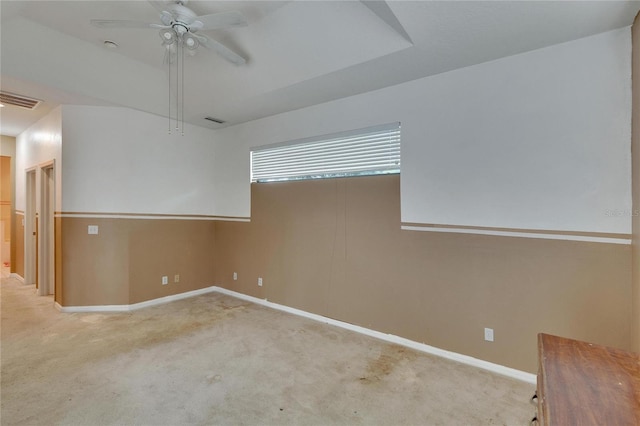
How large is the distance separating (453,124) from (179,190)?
396 centimetres

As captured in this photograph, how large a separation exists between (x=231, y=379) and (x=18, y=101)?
4.38 m

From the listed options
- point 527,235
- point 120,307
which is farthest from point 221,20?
point 120,307

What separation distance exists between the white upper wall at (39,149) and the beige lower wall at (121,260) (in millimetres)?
603

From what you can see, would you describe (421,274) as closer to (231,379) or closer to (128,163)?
(231,379)

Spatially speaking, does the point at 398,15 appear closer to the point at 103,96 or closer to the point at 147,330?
the point at 103,96

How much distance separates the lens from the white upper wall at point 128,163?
3879 mm

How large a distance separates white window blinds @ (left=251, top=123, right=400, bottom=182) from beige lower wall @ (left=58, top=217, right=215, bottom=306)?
5.42 ft

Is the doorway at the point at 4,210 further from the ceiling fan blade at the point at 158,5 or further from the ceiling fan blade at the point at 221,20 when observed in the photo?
the ceiling fan blade at the point at 221,20

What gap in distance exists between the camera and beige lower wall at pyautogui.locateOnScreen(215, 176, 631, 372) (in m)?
2.25

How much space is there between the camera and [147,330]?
339cm

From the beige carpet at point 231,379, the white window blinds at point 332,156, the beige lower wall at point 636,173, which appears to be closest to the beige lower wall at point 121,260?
the beige carpet at point 231,379

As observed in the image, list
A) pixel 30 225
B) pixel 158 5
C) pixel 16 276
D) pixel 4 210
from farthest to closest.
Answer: pixel 4 210, pixel 16 276, pixel 30 225, pixel 158 5

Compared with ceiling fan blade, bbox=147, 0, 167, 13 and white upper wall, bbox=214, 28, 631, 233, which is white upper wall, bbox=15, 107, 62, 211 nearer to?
ceiling fan blade, bbox=147, 0, 167, 13

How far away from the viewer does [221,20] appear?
222 cm
